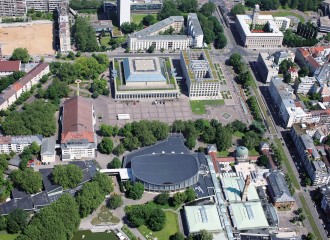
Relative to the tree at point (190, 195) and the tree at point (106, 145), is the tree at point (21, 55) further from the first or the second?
the tree at point (190, 195)

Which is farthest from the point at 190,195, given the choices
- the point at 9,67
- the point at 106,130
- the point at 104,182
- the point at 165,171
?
the point at 9,67

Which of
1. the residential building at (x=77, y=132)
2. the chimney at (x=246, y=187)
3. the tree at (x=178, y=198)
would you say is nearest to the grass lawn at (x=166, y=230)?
the tree at (x=178, y=198)

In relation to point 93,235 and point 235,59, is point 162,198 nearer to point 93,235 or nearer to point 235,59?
point 93,235

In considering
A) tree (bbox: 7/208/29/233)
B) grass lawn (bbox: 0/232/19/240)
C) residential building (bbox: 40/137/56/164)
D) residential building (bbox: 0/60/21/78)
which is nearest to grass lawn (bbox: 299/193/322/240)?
residential building (bbox: 40/137/56/164)

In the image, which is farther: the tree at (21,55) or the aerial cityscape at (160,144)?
the tree at (21,55)

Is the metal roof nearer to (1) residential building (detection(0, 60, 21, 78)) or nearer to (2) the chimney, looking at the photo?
(2) the chimney

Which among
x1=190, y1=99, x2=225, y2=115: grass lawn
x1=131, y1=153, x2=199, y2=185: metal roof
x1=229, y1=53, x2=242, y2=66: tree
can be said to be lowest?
x1=190, y1=99, x2=225, y2=115: grass lawn
